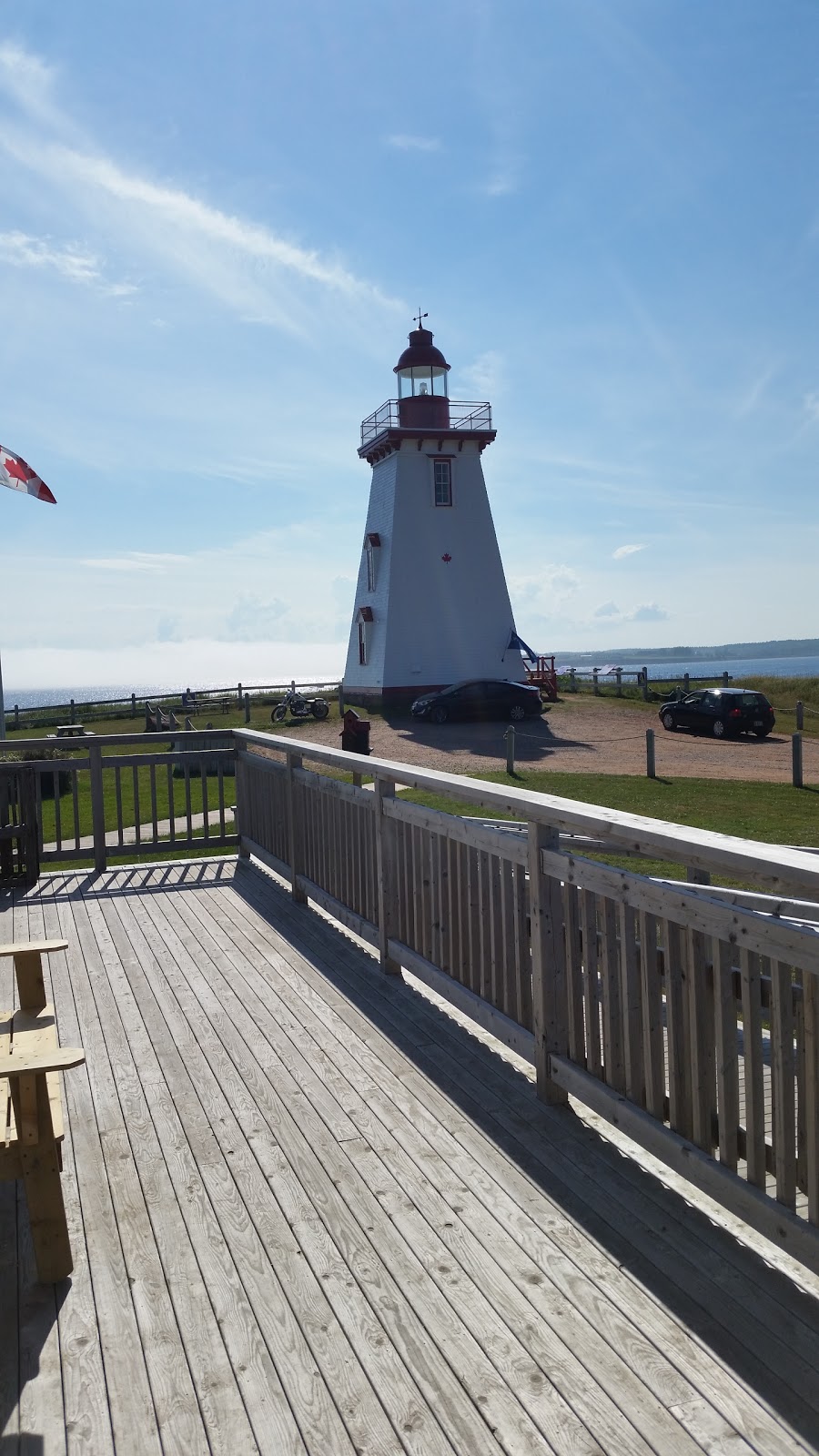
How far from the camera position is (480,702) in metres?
30.1

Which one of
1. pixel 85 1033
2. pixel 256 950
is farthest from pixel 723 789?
pixel 85 1033

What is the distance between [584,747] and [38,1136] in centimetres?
2203

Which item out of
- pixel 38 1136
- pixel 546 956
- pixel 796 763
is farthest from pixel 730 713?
pixel 38 1136

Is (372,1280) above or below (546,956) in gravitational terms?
below

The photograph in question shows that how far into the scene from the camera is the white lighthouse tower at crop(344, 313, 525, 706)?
1326 inches

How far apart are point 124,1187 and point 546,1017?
1.54 meters

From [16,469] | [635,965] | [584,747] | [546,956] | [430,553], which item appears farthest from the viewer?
[430,553]

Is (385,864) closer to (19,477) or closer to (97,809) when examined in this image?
(97,809)

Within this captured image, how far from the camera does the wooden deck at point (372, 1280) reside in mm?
2258

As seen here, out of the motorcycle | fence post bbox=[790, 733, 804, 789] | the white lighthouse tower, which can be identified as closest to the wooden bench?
fence post bbox=[790, 733, 804, 789]

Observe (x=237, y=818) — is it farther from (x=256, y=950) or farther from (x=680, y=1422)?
(x=680, y=1422)

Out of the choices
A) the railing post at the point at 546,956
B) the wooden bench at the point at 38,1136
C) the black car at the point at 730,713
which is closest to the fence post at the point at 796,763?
the black car at the point at 730,713

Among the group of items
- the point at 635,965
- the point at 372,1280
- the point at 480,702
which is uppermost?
the point at 480,702

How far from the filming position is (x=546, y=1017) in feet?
12.2
